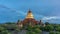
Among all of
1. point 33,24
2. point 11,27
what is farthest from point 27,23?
point 11,27

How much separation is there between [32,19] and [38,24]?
433 mm

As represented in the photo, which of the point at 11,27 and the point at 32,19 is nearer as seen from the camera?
the point at 11,27

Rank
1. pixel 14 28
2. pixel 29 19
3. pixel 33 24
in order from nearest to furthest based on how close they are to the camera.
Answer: pixel 14 28 → pixel 33 24 → pixel 29 19

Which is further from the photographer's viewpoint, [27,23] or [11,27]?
[27,23]

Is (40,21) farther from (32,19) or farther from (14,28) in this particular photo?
(14,28)

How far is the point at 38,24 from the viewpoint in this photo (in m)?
8.92

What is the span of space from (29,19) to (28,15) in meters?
0.44

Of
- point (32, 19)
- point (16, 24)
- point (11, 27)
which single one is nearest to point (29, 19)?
point (32, 19)

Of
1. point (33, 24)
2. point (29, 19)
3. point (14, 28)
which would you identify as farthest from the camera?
point (29, 19)

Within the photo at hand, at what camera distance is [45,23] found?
29.7ft

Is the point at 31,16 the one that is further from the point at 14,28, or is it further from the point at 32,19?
the point at 14,28

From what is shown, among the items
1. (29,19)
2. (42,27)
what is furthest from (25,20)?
(42,27)

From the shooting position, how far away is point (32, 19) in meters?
9.23

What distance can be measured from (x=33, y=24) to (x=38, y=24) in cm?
28
